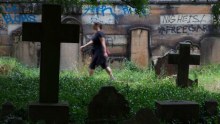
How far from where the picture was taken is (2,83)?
12516 mm

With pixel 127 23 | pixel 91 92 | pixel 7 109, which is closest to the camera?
pixel 7 109

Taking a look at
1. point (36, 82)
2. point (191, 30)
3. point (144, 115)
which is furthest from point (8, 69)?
point (144, 115)

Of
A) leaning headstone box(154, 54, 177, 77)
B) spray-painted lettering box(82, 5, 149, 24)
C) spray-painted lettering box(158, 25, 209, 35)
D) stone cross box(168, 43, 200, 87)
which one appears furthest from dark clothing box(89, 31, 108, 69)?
spray-painted lettering box(158, 25, 209, 35)

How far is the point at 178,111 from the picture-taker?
7.69 metres

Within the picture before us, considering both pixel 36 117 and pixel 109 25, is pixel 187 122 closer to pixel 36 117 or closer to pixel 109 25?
pixel 36 117

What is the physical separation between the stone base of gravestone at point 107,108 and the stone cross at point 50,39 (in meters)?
0.65

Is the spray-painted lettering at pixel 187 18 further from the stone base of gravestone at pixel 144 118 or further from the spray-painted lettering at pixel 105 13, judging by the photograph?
the stone base of gravestone at pixel 144 118

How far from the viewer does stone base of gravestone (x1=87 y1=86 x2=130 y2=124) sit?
24.5 feet

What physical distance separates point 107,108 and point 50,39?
142cm

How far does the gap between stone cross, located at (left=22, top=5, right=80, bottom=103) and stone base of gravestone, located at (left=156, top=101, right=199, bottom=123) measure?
5.40ft

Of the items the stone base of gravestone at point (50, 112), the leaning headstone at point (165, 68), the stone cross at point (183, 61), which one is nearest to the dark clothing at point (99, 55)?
the leaning headstone at point (165, 68)

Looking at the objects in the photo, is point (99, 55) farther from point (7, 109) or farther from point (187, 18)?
point (7, 109)

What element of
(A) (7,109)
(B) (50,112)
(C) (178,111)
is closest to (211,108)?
(C) (178,111)

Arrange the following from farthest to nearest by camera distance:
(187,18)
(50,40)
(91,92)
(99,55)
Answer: (187,18) < (99,55) < (91,92) < (50,40)
